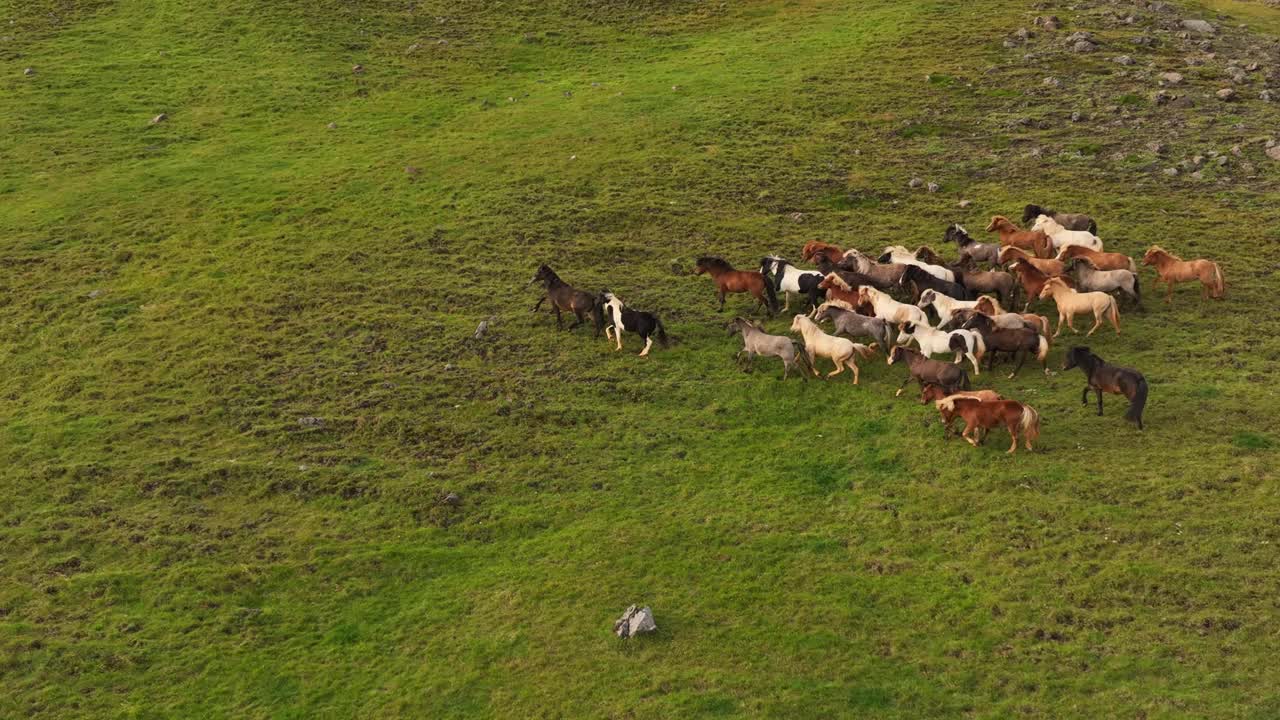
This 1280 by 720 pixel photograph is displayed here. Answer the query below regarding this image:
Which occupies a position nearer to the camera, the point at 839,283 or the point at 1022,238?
the point at 839,283

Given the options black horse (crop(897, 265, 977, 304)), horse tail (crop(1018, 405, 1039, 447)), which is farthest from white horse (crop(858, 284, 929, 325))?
horse tail (crop(1018, 405, 1039, 447))

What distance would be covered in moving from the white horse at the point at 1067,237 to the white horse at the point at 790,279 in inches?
196

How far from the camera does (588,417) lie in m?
18.2

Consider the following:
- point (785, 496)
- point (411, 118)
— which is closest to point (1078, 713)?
point (785, 496)

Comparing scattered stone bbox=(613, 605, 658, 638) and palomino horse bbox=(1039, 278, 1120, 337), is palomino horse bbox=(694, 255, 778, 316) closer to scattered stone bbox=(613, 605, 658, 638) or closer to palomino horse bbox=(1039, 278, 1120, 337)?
palomino horse bbox=(1039, 278, 1120, 337)

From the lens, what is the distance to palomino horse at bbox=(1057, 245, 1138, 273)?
21219mm

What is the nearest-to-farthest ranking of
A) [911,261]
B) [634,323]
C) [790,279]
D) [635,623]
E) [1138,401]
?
[635,623] < [1138,401] < [634,323] < [790,279] < [911,261]

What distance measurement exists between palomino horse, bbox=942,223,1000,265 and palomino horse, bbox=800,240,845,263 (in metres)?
2.28

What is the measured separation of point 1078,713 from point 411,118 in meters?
25.6

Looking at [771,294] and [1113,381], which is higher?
[1113,381]

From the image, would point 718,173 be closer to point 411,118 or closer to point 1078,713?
point 411,118

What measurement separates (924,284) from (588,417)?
677cm

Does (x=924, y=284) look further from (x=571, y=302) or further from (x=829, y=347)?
(x=571, y=302)

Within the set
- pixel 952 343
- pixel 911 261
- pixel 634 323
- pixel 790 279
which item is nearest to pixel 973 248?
pixel 911 261
